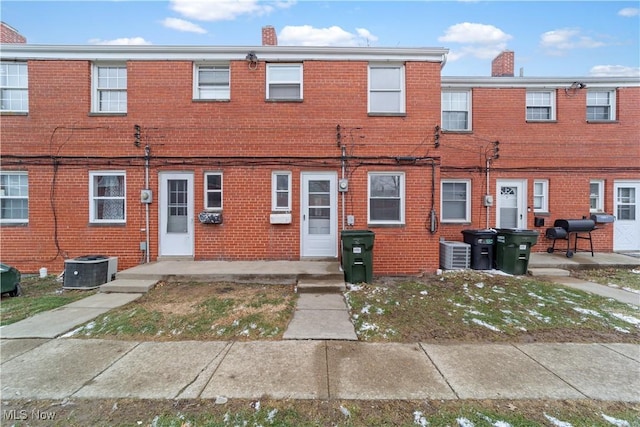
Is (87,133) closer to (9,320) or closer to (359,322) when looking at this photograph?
(9,320)

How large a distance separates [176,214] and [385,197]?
5.56m

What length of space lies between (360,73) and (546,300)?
656cm

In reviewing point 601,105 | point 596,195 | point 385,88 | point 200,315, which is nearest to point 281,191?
point 200,315

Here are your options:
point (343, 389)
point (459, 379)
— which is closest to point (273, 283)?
point (343, 389)

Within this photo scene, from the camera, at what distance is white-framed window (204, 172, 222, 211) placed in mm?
7508

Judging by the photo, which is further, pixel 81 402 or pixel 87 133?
pixel 87 133

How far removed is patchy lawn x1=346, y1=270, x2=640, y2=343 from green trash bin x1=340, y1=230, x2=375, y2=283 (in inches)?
10.9

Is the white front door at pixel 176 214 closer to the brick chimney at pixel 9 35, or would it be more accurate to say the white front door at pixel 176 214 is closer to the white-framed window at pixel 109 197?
the white-framed window at pixel 109 197

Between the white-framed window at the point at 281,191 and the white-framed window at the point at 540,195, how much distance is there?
27.0ft

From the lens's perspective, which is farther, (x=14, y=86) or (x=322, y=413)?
(x=14, y=86)

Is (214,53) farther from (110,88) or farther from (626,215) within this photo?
(626,215)

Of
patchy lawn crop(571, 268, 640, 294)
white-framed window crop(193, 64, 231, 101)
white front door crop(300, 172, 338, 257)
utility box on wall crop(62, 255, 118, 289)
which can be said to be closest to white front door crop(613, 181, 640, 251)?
patchy lawn crop(571, 268, 640, 294)

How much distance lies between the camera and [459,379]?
3107 mm

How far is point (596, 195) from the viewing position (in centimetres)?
967
